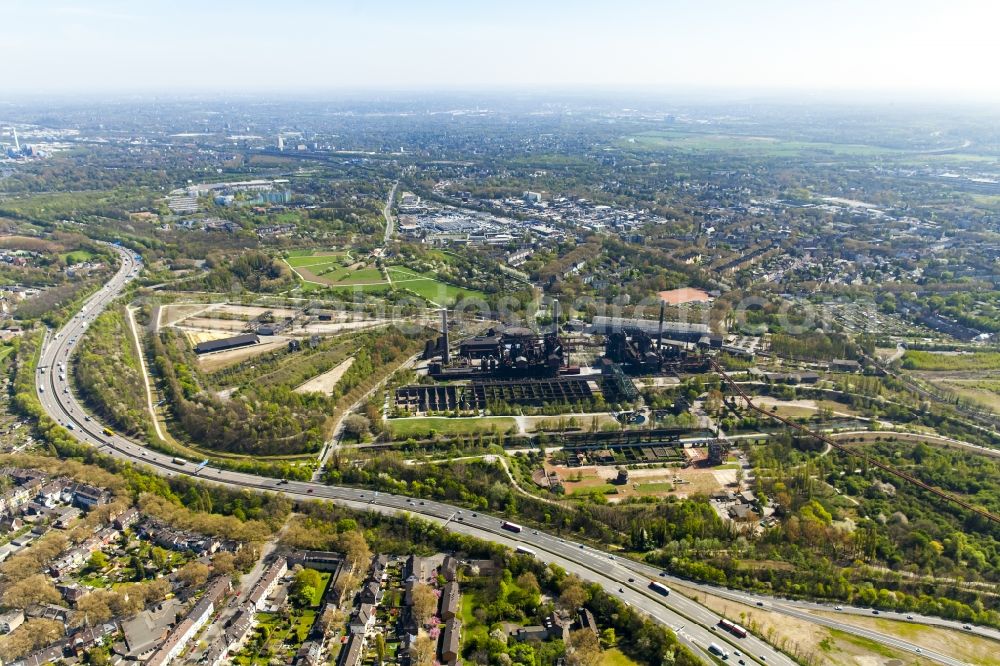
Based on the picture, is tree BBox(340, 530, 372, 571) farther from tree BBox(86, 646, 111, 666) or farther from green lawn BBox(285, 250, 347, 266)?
green lawn BBox(285, 250, 347, 266)

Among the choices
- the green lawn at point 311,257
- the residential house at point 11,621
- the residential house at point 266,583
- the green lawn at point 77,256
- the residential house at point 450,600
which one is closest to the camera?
the residential house at point 11,621

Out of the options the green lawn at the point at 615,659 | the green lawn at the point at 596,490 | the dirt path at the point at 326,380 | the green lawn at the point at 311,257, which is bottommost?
the green lawn at the point at 615,659

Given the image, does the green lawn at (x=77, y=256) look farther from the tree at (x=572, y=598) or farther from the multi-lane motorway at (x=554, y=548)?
the tree at (x=572, y=598)

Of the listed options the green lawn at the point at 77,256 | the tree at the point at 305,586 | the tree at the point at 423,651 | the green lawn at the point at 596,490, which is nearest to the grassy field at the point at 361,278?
the green lawn at the point at 77,256

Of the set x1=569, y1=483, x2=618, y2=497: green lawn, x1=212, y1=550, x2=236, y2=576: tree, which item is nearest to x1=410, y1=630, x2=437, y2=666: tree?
x1=212, y1=550, x2=236, y2=576: tree

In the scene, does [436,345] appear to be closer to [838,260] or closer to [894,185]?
[838,260]

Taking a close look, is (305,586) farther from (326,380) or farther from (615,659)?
(326,380)
